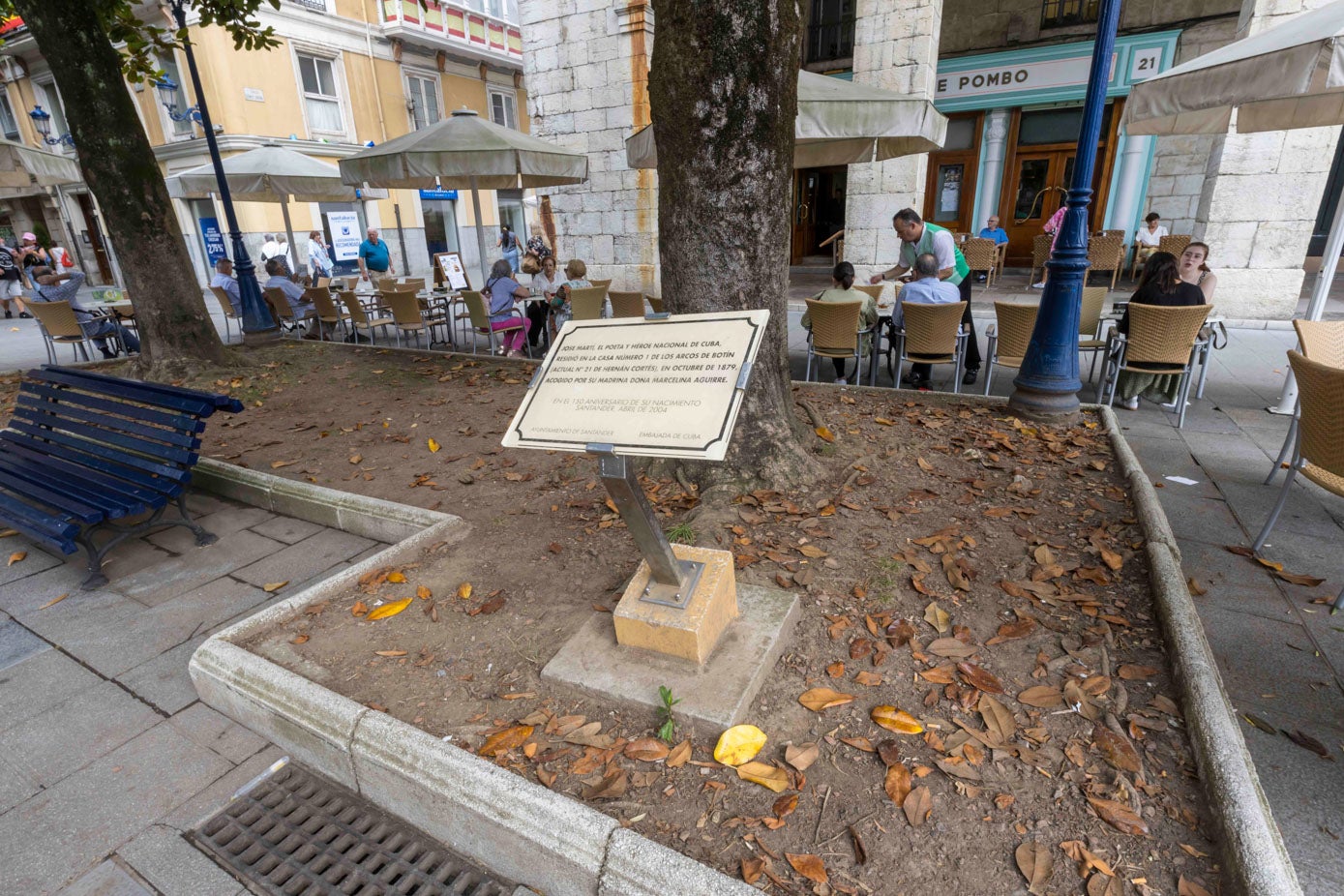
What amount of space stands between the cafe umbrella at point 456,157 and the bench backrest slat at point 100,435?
162 inches

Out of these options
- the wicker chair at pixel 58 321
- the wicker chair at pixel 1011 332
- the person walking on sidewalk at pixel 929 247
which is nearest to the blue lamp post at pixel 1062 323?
the wicker chair at pixel 1011 332

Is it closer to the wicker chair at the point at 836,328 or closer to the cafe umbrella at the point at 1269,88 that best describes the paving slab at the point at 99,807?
the wicker chair at the point at 836,328

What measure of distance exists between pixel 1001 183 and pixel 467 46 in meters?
20.0

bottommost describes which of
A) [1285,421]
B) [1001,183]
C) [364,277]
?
[1285,421]

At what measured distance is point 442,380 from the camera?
22.8 feet

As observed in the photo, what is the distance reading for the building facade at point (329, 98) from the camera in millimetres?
19141

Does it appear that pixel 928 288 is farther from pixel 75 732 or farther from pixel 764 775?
pixel 75 732

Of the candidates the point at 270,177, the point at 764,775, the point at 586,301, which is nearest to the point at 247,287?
the point at 270,177

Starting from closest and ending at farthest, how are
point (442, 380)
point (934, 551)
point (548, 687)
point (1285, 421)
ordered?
point (548, 687), point (934, 551), point (1285, 421), point (442, 380)

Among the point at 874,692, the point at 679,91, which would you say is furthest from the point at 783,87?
the point at 874,692

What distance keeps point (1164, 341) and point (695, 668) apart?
4.99m

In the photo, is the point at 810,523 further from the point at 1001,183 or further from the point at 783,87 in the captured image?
the point at 1001,183

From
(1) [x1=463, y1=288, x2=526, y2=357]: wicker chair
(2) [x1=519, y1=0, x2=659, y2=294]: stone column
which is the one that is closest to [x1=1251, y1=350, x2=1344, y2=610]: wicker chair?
(1) [x1=463, y1=288, x2=526, y2=357]: wicker chair

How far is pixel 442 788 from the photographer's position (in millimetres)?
2041
